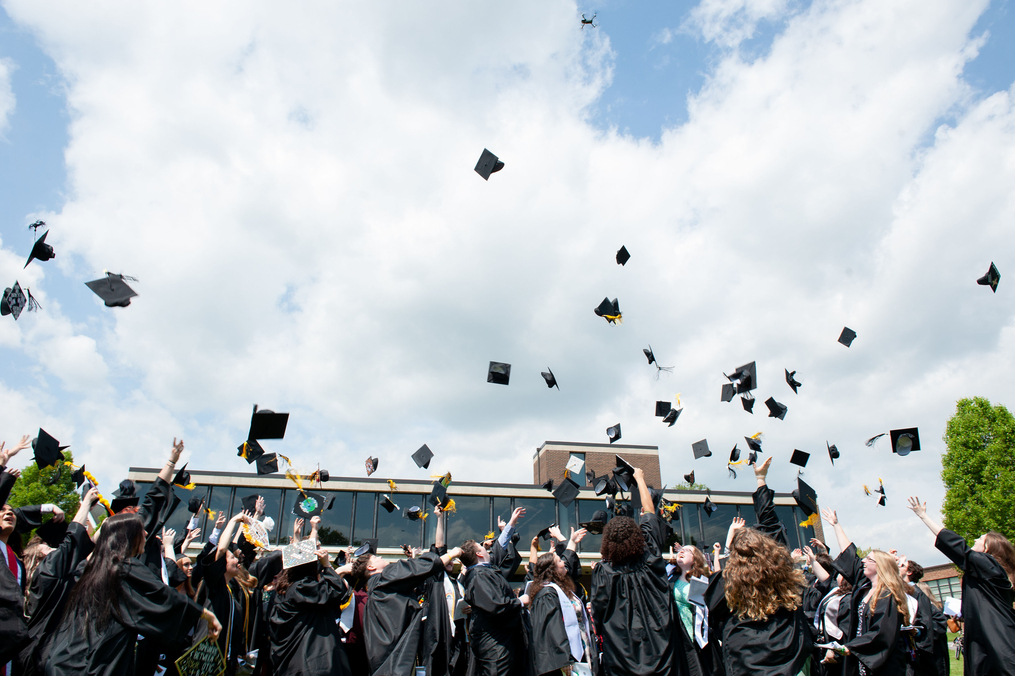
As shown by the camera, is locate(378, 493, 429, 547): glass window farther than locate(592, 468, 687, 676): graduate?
Yes

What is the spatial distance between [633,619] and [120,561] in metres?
3.18

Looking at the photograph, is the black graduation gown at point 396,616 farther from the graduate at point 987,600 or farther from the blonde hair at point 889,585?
the graduate at point 987,600

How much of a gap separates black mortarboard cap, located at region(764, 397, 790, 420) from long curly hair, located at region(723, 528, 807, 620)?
7762 mm

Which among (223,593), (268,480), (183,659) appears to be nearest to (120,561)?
(183,659)

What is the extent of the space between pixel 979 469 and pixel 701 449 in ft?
52.2

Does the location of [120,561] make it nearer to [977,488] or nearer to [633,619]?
[633,619]

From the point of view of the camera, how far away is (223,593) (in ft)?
15.9

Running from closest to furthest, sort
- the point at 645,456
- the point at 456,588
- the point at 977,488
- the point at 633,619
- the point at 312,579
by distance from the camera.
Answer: the point at 633,619 → the point at 312,579 → the point at 456,588 → the point at 977,488 → the point at 645,456

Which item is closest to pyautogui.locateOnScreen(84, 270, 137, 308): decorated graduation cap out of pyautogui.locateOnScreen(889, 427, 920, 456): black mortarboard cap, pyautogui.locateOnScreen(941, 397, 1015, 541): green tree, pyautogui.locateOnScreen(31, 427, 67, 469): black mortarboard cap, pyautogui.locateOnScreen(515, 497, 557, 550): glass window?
pyautogui.locateOnScreen(31, 427, 67, 469): black mortarboard cap

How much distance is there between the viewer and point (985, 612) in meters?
4.01

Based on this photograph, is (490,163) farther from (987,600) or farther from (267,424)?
(987,600)

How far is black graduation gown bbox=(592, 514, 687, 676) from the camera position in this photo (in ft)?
13.1

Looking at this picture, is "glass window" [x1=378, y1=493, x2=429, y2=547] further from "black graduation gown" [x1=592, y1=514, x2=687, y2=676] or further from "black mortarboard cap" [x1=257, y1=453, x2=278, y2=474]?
"black graduation gown" [x1=592, y1=514, x2=687, y2=676]

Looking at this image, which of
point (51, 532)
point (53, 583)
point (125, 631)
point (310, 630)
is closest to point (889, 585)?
point (310, 630)
